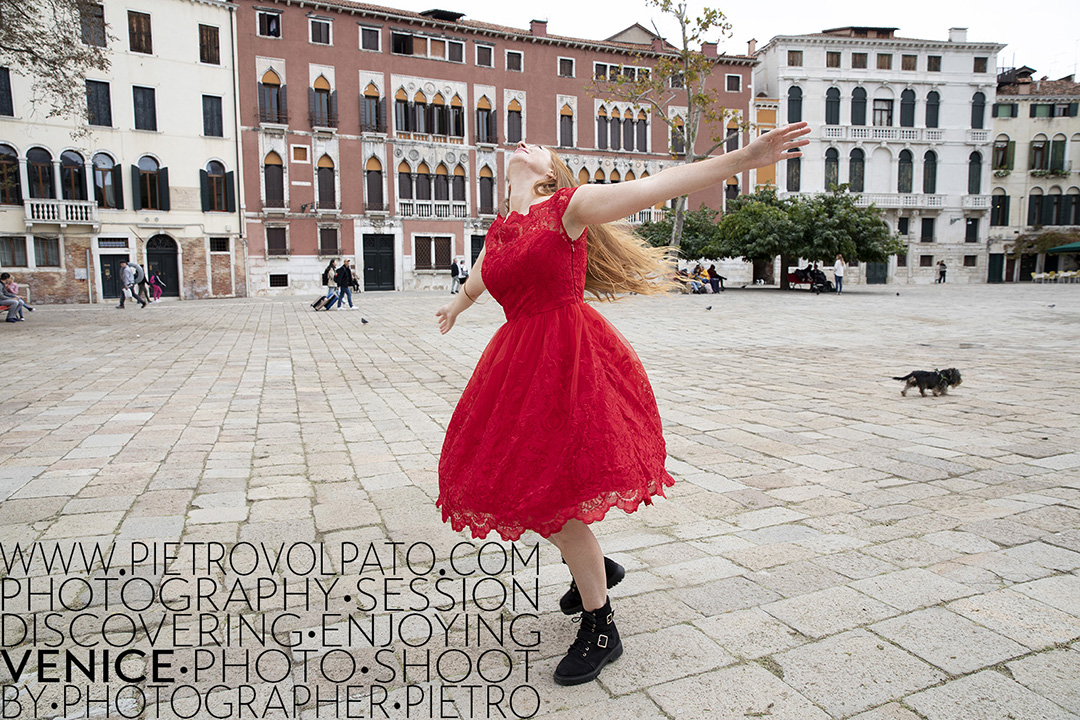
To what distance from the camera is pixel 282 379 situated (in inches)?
323

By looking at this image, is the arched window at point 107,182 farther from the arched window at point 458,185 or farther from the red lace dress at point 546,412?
the red lace dress at point 546,412

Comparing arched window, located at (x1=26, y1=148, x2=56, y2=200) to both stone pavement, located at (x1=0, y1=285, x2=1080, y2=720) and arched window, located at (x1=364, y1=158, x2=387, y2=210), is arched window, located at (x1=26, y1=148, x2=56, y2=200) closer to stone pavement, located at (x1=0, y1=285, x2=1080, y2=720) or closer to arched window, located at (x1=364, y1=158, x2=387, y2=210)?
arched window, located at (x1=364, y1=158, x2=387, y2=210)

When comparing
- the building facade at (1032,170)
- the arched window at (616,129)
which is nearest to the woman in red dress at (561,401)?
the arched window at (616,129)

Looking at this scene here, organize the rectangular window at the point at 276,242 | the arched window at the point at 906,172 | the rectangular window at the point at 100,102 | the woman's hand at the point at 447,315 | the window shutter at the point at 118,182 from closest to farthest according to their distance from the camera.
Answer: the woman's hand at the point at 447,315, the rectangular window at the point at 100,102, the window shutter at the point at 118,182, the rectangular window at the point at 276,242, the arched window at the point at 906,172

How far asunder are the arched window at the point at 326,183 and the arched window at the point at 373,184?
155 cm

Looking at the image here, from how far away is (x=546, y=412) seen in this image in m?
2.18

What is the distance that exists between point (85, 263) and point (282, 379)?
25520mm

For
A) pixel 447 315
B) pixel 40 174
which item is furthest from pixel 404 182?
pixel 447 315

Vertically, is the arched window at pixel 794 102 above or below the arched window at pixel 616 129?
above

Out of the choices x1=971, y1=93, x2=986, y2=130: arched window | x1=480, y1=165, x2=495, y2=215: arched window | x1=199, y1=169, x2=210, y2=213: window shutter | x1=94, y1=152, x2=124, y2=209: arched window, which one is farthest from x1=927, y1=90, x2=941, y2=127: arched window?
x1=94, y1=152, x2=124, y2=209: arched window

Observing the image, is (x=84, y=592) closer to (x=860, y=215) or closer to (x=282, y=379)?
(x=282, y=379)

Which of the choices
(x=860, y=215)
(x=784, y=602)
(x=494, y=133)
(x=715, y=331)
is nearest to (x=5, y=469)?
(x=784, y=602)

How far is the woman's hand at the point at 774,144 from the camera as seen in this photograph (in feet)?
6.94

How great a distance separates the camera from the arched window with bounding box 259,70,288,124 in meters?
32.4
